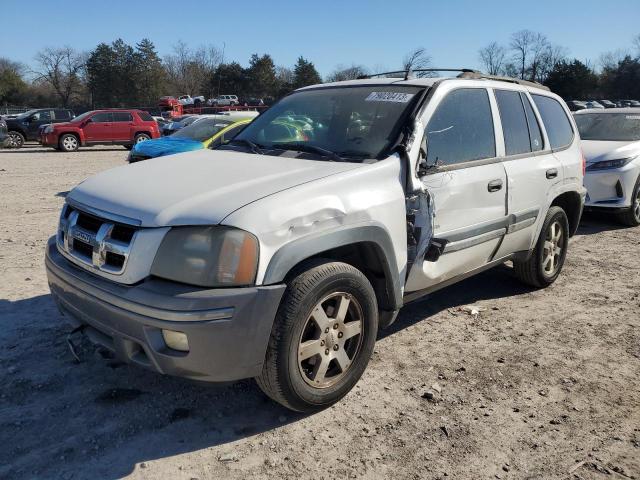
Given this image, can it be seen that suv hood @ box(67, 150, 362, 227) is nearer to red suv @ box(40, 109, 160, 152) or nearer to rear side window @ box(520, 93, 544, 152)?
rear side window @ box(520, 93, 544, 152)

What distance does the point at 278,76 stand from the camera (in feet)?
271

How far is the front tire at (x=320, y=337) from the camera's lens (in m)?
2.63

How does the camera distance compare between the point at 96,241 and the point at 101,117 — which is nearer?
the point at 96,241

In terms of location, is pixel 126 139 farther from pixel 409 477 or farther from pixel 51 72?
pixel 51 72

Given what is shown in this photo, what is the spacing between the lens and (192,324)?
2406mm

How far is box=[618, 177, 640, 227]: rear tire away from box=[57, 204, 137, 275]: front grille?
750 cm

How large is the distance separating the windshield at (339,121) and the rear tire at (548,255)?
203 cm

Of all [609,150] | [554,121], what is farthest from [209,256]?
[609,150]

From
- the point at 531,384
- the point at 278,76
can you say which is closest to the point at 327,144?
the point at 531,384

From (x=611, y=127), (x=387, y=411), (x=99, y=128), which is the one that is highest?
(x=611, y=127)

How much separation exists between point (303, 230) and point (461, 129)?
168 cm

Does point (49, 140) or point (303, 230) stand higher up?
point (303, 230)

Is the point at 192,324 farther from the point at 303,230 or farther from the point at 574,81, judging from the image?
the point at 574,81

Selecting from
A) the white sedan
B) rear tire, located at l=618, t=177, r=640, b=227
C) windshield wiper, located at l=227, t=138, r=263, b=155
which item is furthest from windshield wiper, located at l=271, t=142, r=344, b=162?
rear tire, located at l=618, t=177, r=640, b=227
